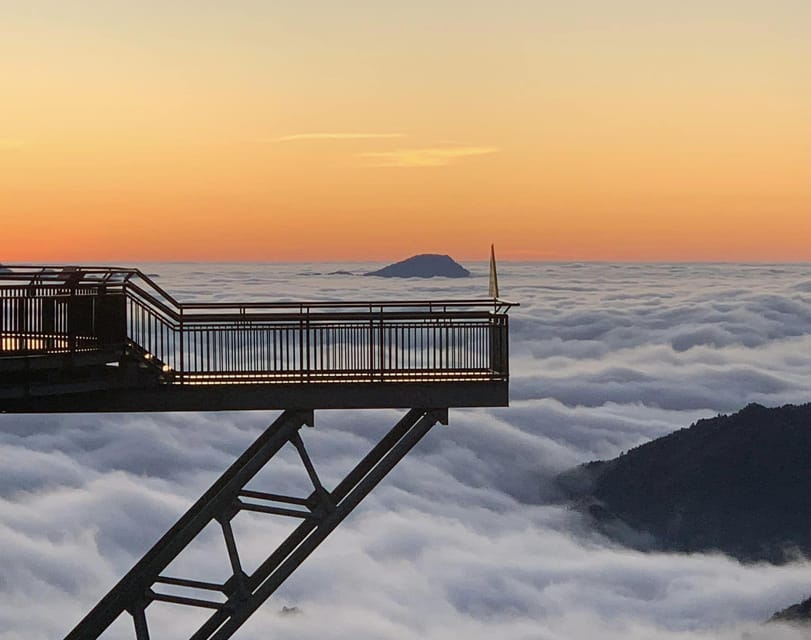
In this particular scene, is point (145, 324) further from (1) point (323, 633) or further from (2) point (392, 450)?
(1) point (323, 633)

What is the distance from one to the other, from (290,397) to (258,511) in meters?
2.97

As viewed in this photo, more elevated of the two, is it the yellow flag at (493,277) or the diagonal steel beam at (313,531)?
the yellow flag at (493,277)

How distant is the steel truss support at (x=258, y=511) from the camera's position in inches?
1241

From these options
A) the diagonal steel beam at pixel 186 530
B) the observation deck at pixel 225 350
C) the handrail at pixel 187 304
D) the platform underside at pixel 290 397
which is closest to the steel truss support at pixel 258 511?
the diagonal steel beam at pixel 186 530

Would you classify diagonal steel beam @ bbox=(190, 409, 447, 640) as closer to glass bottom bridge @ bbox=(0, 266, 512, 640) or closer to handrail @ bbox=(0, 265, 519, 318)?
glass bottom bridge @ bbox=(0, 266, 512, 640)

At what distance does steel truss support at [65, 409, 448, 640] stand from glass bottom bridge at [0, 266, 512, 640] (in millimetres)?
36

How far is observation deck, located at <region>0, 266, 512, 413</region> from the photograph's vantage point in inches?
1194

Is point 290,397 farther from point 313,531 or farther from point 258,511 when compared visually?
point 313,531

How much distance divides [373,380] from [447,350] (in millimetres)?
1837

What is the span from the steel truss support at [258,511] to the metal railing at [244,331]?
1.32 meters

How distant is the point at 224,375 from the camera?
31.7 meters

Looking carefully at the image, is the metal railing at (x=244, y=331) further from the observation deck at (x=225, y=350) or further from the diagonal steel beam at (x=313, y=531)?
the diagonal steel beam at (x=313, y=531)

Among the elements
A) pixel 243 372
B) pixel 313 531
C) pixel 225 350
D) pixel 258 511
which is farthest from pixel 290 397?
pixel 313 531

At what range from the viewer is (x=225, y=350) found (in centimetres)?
3167
